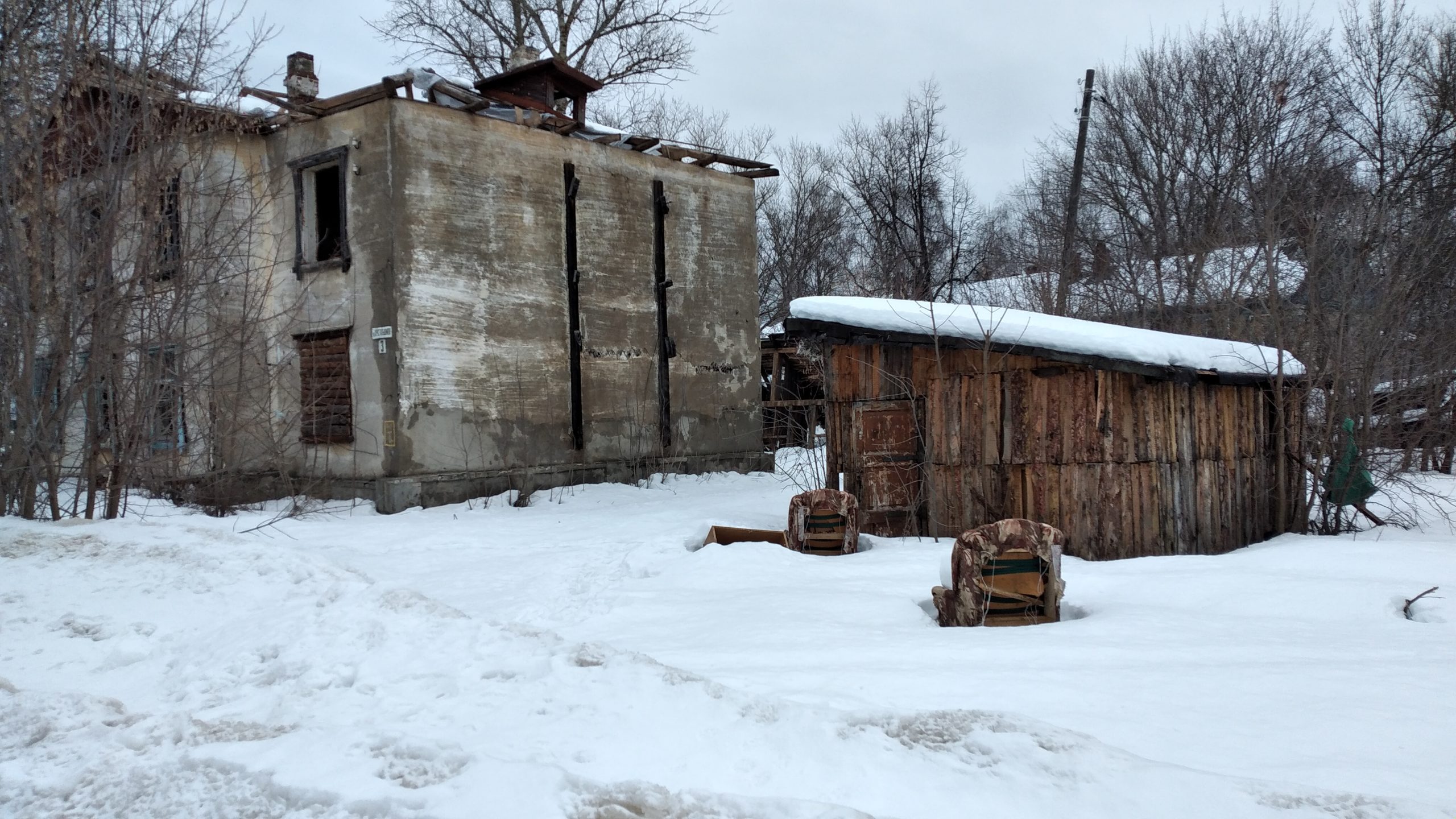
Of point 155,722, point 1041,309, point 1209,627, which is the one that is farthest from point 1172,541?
point 1041,309

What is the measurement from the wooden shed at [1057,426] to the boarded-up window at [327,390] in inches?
269

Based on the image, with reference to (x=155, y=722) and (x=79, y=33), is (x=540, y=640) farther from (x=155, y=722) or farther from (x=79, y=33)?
(x=79, y=33)

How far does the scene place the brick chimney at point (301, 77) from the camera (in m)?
14.5

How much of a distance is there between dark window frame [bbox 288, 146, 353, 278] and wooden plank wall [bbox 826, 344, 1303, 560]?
25.5 ft

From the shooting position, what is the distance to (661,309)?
16.8 meters

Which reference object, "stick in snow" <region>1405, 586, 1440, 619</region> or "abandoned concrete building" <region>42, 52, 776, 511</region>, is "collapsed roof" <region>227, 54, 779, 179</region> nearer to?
"abandoned concrete building" <region>42, 52, 776, 511</region>

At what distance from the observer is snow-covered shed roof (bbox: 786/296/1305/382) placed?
912cm

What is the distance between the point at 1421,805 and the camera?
2.98 meters

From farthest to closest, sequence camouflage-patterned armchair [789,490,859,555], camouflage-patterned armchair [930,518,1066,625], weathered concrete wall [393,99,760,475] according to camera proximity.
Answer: weathered concrete wall [393,99,760,475] < camouflage-patterned armchair [789,490,859,555] < camouflage-patterned armchair [930,518,1066,625]

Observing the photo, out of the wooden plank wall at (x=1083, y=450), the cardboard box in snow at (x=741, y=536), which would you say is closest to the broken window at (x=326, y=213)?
the cardboard box in snow at (x=741, y=536)

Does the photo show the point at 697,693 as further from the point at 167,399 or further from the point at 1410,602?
the point at 167,399

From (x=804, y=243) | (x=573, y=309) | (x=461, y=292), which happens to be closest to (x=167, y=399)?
(x=461, y=292)

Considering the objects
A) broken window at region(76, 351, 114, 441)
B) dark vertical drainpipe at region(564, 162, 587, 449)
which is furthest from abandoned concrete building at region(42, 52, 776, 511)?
broken window at region(76, 351, 114, 441)

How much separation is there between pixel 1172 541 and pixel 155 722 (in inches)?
360
